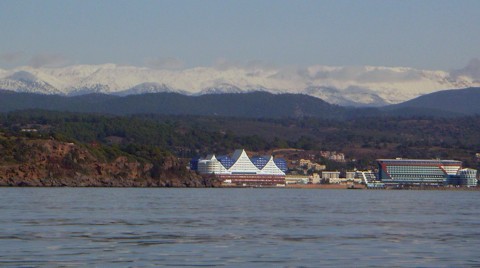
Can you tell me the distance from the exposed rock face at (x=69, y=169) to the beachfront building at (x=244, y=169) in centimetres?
2551

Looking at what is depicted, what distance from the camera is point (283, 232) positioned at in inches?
1761

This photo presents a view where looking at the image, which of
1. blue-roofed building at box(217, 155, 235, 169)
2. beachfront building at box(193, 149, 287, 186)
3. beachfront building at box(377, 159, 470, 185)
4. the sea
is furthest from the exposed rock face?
the sea

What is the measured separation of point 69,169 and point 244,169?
5212 cm

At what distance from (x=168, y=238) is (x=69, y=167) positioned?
95817mm

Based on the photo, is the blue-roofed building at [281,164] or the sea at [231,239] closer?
the sea at [231,239]

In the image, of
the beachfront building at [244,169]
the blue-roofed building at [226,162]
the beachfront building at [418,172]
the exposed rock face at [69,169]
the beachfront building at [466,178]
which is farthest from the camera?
the beachfront building at [418,172]

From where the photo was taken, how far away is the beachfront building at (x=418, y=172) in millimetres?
185625

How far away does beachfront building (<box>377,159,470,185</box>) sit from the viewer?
609 feet

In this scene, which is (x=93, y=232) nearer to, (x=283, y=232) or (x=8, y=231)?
(x=8, y=231)

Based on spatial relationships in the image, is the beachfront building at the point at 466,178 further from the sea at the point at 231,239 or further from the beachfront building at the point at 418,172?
the sea at the point at 231,239

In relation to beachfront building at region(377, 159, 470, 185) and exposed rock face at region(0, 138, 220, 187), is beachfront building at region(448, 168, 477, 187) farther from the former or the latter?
exposed rock face at region(0, 138, 220, 187)

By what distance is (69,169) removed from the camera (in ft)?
443

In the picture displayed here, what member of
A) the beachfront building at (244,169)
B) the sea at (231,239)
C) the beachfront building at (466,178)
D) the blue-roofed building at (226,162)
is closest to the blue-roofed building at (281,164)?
the beachfront building at (244,169)

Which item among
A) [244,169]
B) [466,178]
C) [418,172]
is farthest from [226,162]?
[466,178]
